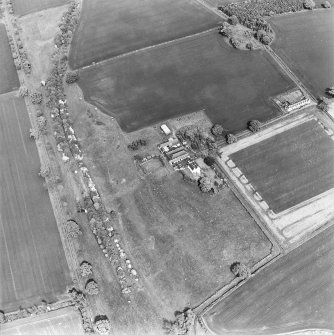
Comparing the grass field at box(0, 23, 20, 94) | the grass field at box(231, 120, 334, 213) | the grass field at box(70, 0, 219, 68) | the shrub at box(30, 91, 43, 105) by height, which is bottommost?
the grass field at box(231, 120, 334, 213)

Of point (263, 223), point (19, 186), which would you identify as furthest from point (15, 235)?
point (263, 223)

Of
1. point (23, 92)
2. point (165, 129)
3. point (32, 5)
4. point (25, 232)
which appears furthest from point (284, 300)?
point (32, 5)

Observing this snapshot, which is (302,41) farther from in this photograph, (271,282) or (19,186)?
(19,186)

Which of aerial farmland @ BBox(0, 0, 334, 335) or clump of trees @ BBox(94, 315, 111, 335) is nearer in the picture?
clump of trees @ BBox(94, 315, 111, 335)

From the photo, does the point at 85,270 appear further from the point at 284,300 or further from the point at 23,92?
the point at 23,92

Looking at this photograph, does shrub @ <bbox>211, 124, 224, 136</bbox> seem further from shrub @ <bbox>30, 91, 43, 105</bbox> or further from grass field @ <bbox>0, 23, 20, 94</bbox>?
grass field @ <bbox>0, 23, 20, 94</bbox>

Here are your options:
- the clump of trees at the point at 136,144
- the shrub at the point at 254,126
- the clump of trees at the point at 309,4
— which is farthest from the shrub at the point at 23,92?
the clump of trees at the point at 309,4

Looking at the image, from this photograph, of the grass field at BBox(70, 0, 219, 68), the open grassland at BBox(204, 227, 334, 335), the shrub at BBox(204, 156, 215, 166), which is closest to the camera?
A: the open grassland at BBox(204, 227, 334, 335)

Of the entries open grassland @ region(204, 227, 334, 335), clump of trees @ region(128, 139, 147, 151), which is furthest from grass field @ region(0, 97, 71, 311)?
open grassland @ region(204, 227, 334, 335)
